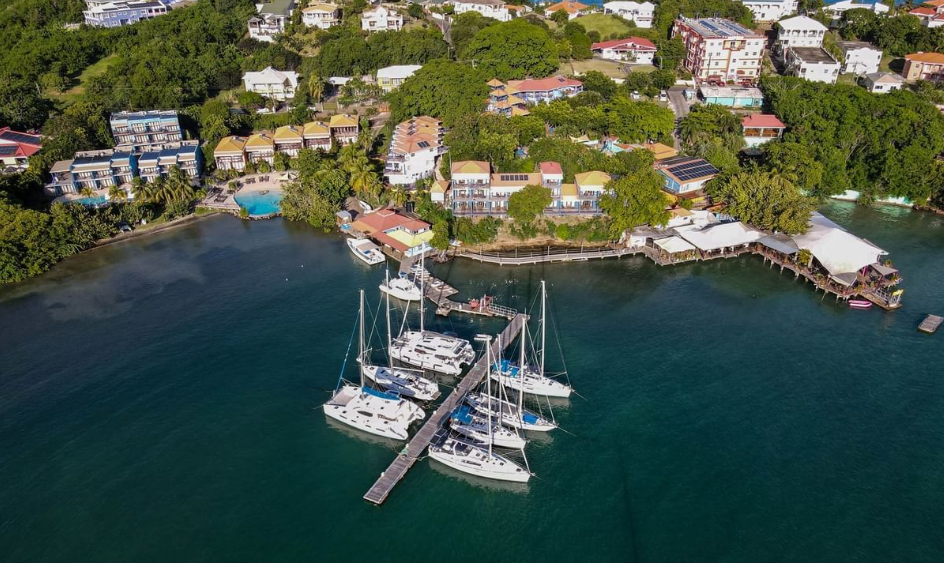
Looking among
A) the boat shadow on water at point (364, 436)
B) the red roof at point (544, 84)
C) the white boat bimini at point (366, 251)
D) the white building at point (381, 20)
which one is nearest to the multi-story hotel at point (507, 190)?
the white boat bimini at point (366, 251)

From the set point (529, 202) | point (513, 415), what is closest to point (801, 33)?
point (529, 202)

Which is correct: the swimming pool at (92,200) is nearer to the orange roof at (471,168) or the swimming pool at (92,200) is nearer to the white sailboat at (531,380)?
the orange roof at (471,168)

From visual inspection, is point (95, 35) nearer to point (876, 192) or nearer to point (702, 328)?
point (702, 328)

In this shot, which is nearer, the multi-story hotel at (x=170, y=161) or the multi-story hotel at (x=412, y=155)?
the multi-story hotel at (x=412, y=155)

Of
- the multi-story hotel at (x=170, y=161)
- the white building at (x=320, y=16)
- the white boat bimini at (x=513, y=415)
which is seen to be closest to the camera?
the white boat bimini at (x=513, y=415)

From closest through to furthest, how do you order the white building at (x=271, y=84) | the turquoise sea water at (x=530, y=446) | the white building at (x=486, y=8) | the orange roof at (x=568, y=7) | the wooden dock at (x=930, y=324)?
the turquoise sea water at (x=530, y=446)
the wooden dock at (x=930, y=324)
the white building at (x=271, y=84)
the white building at (x=486, y=8)
the orange roof at (x=568, y=7)

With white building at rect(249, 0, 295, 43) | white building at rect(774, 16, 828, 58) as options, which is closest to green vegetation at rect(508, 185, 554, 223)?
white building at rect(774, 16, 828, 58)

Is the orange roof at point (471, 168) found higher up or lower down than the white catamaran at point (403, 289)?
higher up
